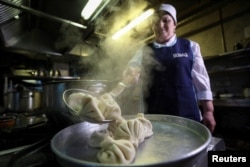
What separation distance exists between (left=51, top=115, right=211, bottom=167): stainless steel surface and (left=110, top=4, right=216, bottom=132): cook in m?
0.36

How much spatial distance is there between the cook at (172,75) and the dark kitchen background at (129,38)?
0.49 meters

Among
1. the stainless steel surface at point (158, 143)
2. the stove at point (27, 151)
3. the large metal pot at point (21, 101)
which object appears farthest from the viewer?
the large metal pot at point (21, 101)

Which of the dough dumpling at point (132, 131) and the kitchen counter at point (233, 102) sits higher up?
the dough dumpling at point (132, 131)


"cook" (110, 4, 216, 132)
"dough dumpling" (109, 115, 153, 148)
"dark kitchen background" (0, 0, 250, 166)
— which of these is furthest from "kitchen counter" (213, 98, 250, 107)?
"dough dumpling" (109, 115, 153, 148)

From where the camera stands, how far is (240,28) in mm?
2287

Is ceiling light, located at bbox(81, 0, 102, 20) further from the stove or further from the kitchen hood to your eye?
the stove

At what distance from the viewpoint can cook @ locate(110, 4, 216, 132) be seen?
1.12m

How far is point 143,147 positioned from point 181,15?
2.77m

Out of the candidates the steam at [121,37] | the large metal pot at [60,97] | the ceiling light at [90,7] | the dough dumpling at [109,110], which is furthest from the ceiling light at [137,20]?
Answer: the dough dumpling at [109,110]

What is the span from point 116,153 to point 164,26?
105 centimetres

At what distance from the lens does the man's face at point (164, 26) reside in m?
1.21

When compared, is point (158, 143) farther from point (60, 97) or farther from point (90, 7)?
point (90, 7)

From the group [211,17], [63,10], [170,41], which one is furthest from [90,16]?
[211,17]

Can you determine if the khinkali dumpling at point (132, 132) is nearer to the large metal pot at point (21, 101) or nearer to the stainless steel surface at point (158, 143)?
the stainless steel surface at point (158, 143)
